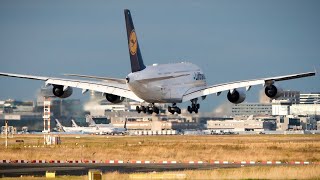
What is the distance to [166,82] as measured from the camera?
314 feet

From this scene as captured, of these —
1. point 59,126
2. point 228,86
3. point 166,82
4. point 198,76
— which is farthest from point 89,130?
point 228,86

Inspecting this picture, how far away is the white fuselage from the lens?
8919cm

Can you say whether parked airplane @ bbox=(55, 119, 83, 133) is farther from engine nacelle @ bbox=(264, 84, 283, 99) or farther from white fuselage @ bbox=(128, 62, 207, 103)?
engine nacelle @ bbox=(264, 84, 283, 99)

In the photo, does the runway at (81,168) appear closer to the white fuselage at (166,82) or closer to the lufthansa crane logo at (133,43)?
the white fuselage at (166,82)

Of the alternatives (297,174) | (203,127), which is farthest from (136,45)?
(203,127)

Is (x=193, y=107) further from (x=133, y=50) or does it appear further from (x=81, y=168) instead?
(x=81, y=168)

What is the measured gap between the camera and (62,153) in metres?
78.0

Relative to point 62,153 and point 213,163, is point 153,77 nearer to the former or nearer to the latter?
point 62,153

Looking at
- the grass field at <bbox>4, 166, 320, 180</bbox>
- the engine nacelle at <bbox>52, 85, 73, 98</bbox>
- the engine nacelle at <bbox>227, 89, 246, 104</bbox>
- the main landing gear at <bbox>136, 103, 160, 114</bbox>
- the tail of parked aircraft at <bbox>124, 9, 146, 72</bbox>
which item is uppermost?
the tail of parked aircraft at <bbox>124, 9, 146, 72</bbox>

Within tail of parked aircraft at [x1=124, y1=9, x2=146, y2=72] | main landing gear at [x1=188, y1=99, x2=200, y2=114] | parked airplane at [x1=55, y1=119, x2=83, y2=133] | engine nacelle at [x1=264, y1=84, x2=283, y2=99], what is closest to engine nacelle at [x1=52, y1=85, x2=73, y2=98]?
tail of parked aircraft at [x1=124, y1=9, x2=146, y2=72]

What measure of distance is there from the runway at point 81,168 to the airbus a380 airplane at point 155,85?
23292mm

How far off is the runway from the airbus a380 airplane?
76.4ft

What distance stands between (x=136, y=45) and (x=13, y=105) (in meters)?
81.4

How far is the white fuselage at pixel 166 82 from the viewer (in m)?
89.2
